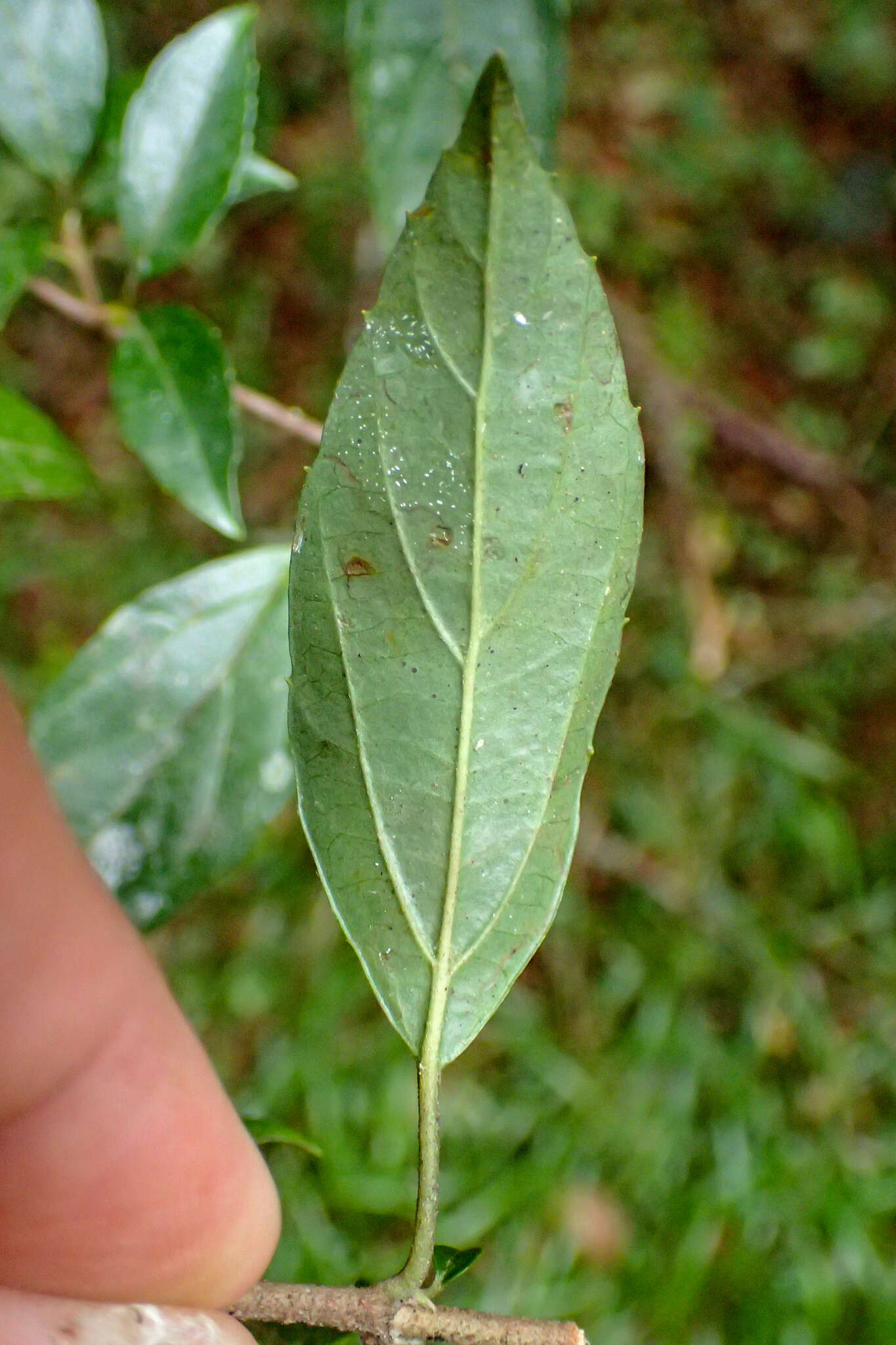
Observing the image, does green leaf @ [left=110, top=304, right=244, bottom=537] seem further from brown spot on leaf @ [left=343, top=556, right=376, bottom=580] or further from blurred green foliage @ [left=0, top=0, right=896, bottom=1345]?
blurred green foliage @ [left=0, top=0, right=896, bottom=1345]

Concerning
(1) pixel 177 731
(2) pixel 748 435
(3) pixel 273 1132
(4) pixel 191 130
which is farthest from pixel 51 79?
(2) pixel 748 435

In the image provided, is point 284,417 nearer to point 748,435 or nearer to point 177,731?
point 177,731

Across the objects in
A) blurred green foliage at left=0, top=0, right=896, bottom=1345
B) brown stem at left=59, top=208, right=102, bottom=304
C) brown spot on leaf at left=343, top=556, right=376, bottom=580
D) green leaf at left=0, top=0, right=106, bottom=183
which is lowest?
blurred green foliage at left=0, top=0, right=896, bottom=1345

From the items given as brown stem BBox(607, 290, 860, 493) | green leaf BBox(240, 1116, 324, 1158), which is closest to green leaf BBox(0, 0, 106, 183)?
green leaf BBox(240, 1116, 324, 1158)

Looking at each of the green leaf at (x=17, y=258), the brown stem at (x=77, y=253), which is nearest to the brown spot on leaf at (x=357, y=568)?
the green leaf at (x=17, y=258)

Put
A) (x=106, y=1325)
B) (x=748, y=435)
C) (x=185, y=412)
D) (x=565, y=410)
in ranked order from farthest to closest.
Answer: (x=748, y=435)
(x=185, y=412)
(x=106, y=1325)
(x=565, y=410)

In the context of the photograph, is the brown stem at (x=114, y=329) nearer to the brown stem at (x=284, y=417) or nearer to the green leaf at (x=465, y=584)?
the brown stem at (x=284, y=417)

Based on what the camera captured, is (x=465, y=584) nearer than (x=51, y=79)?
Yes
